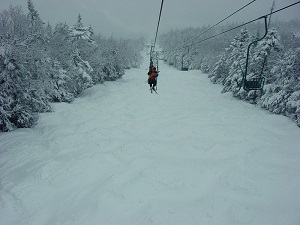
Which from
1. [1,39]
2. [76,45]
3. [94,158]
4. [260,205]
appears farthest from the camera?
[76,45]

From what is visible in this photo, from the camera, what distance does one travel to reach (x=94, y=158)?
14.9 m

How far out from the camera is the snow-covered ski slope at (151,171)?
10242 mm

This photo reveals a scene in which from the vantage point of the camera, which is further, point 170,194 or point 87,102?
point 87,102

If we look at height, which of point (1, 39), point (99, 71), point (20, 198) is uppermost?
point (1, 39)

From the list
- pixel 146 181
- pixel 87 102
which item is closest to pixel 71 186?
pixel 146 181

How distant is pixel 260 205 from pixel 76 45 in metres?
32.8

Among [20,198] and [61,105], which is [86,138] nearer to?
[20,198]

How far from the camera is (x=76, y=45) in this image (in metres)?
34.4

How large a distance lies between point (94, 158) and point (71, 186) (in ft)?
10.2

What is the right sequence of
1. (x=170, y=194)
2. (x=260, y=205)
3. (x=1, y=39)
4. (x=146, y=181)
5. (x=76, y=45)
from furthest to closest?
(x=76, y=45), (x=1, y=39), (x=146, y=181), (x=170, y=194), (x=260, y=205)

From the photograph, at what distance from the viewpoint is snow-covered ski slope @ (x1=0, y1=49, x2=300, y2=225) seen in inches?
403

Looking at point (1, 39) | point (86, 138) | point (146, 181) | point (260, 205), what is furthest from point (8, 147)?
point (260, 205)

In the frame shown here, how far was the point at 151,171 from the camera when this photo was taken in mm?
13469

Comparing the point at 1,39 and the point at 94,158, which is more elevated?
the point at 1,39
